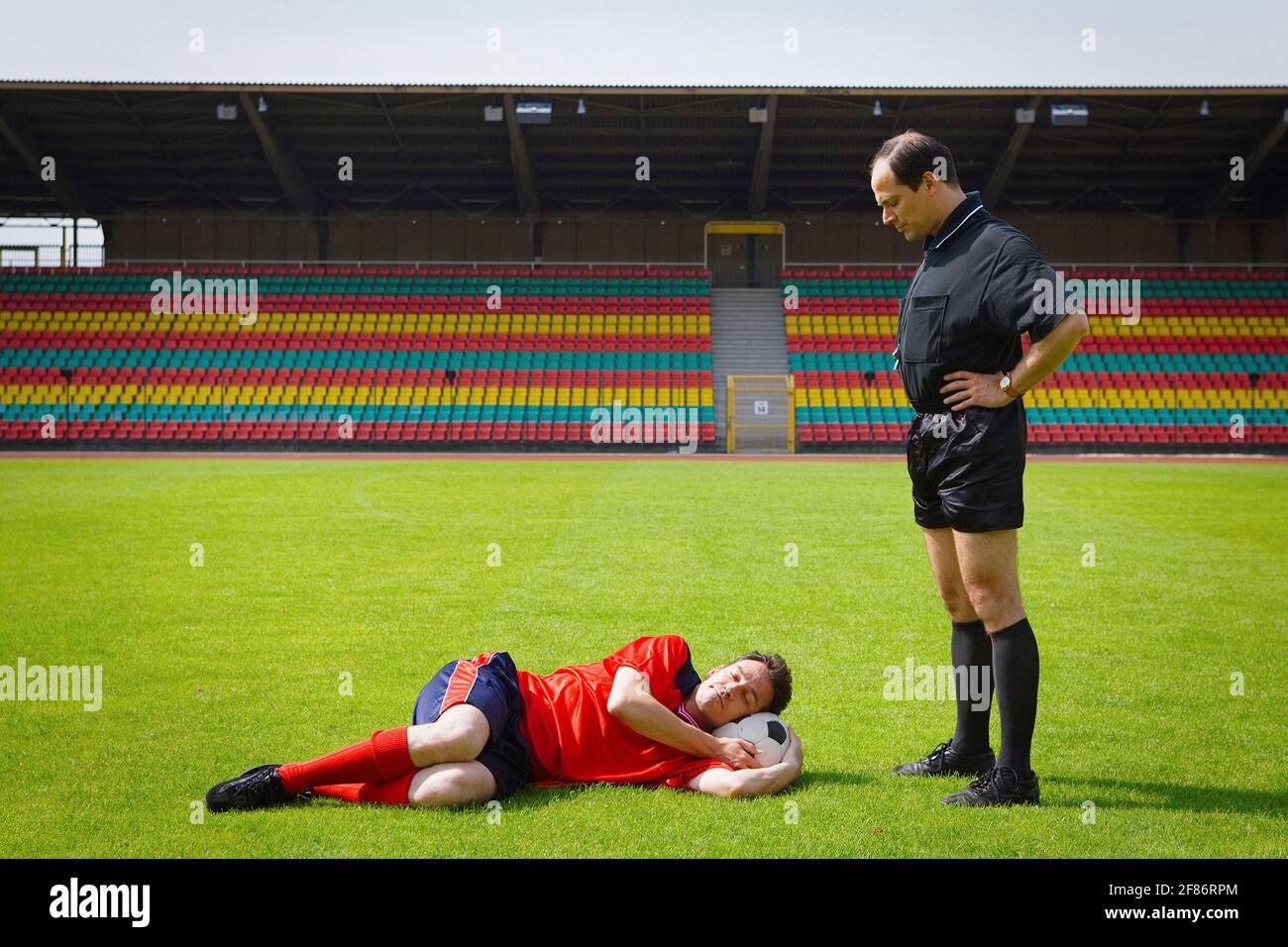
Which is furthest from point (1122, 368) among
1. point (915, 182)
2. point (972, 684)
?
point (915, 182)

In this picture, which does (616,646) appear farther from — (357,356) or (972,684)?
(357,356)

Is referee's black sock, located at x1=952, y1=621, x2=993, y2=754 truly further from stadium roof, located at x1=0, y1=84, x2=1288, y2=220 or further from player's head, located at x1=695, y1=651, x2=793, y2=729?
stadium roof, located at x1=0, y1=84, x2=1288, y2=220

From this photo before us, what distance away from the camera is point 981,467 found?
13.5 feet

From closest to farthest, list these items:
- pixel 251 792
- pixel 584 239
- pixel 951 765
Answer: pixel 251 792, pixel 951 765, pixel 584 239

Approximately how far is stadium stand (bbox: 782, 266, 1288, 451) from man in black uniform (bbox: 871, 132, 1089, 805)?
2810 cm

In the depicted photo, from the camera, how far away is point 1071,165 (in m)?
37.9

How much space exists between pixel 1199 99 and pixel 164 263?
36904mm

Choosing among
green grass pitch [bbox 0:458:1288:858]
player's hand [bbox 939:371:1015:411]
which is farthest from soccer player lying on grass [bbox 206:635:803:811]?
player's hand [bbox 939:371:1015:411]

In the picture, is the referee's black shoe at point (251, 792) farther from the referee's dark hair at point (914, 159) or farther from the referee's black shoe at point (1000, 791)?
the referee's dark hair at point (914, 159)

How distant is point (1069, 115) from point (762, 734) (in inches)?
1314

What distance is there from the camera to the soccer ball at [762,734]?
14.5 ft

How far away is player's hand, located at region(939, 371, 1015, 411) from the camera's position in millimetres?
4078

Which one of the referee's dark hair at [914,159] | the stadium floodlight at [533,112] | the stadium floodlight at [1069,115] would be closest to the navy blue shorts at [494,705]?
the referee's dark hair at [914,159]
